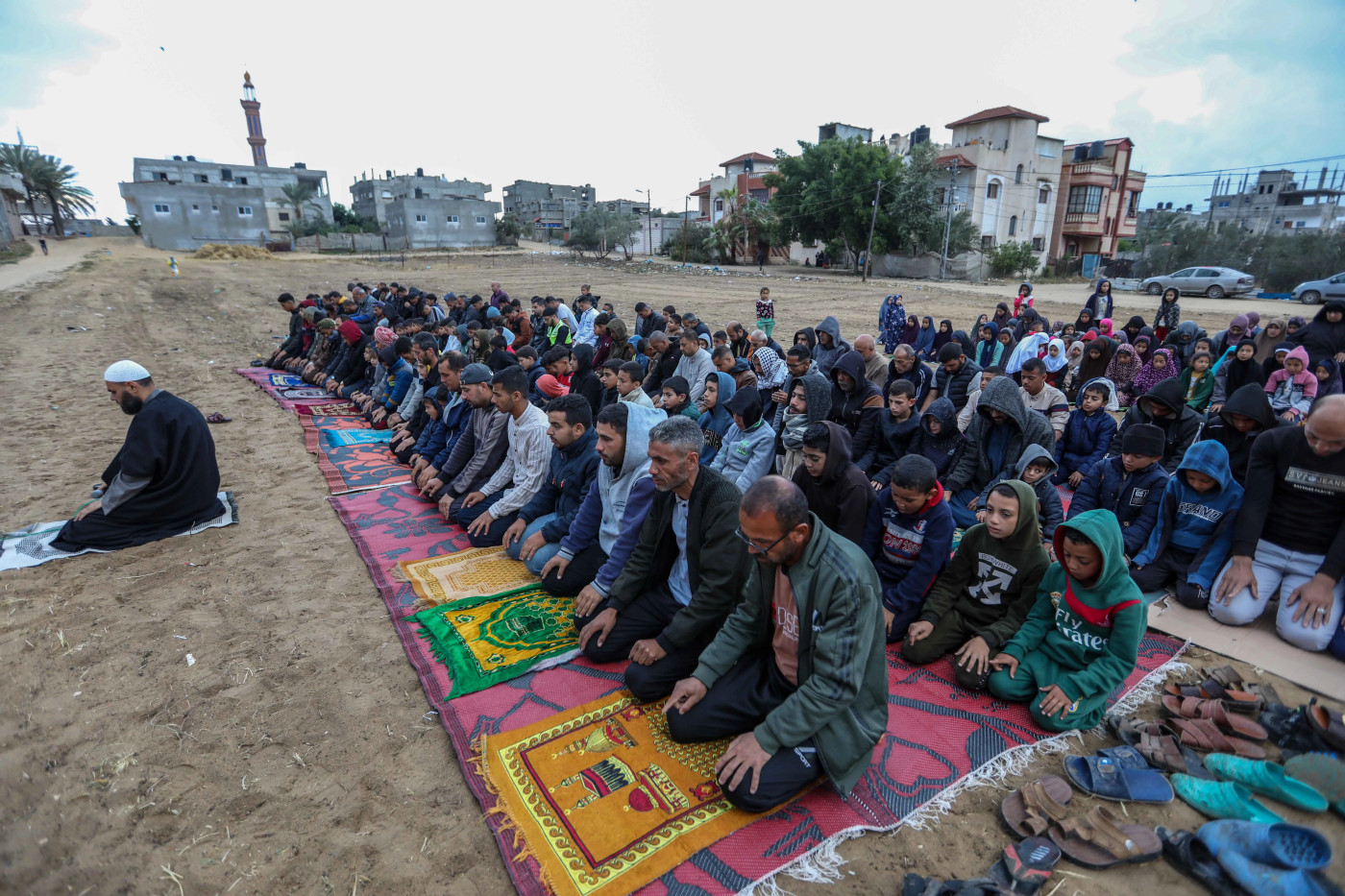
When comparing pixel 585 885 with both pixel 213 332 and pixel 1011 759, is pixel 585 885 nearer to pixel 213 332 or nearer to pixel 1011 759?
pixel 1011 759

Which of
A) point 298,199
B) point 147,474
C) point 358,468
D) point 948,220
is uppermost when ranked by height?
point 298,199

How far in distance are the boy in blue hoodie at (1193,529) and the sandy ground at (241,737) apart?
0.71 m

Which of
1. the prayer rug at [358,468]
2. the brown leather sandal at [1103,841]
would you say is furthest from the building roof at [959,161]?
the brown leather sandal at [1103,841]

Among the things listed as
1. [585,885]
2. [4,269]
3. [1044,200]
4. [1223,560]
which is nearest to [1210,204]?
[1044,200]

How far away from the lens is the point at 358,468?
268 inches

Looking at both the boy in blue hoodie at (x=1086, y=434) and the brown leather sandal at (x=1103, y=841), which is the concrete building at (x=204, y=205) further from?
the brown leather sandal at (x=1103, y=841)

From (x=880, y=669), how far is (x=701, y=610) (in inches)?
36.5

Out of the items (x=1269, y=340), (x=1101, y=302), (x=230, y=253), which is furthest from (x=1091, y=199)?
(x=230, y=253)

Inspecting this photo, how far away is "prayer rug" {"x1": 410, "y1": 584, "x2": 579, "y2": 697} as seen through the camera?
11.5 ft

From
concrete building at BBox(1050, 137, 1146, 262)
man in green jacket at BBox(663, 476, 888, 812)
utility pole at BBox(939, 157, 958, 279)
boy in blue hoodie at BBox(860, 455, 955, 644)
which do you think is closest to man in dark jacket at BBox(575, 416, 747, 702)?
man in green jacket at BBox(663, 476, 888, 812)

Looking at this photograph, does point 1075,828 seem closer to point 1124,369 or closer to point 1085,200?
point 1124,369

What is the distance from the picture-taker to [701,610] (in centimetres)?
318

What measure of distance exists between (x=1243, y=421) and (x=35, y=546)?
874 centimetres

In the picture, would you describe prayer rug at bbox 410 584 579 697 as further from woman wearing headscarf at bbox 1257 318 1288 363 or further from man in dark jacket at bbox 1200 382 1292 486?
woman wearing headscarf at bbox 1257 318 1288 363
